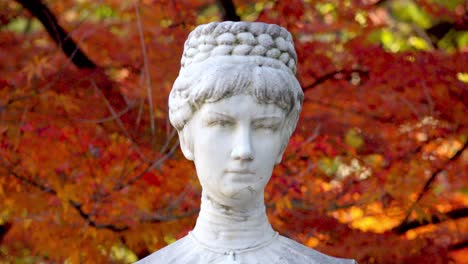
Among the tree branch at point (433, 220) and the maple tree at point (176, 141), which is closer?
the maple tree at point (176, 141)

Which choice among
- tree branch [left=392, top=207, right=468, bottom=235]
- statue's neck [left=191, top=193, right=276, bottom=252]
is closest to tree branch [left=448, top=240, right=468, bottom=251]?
tree branch [left=392, top=207, right=468, bottom=235]

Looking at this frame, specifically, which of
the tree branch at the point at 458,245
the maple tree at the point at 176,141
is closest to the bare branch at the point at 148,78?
the maple tree at the point at 176,141

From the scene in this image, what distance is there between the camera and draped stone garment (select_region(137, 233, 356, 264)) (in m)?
2.34

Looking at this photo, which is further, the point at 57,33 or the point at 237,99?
the point at 57,33

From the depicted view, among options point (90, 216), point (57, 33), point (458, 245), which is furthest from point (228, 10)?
point (458, 245)

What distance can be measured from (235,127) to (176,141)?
2.30m

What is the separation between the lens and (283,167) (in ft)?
14.6

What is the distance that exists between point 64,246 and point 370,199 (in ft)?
7.01

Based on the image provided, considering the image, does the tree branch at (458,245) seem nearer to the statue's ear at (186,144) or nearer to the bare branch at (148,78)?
the bare branch at (148,78)

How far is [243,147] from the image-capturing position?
2186 millimetres

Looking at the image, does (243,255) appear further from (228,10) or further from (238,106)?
(228,10)

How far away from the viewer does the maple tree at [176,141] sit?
4156mm

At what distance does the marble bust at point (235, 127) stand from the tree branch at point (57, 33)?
7.52ft

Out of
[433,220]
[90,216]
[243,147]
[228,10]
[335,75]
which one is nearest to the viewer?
[243,147]
